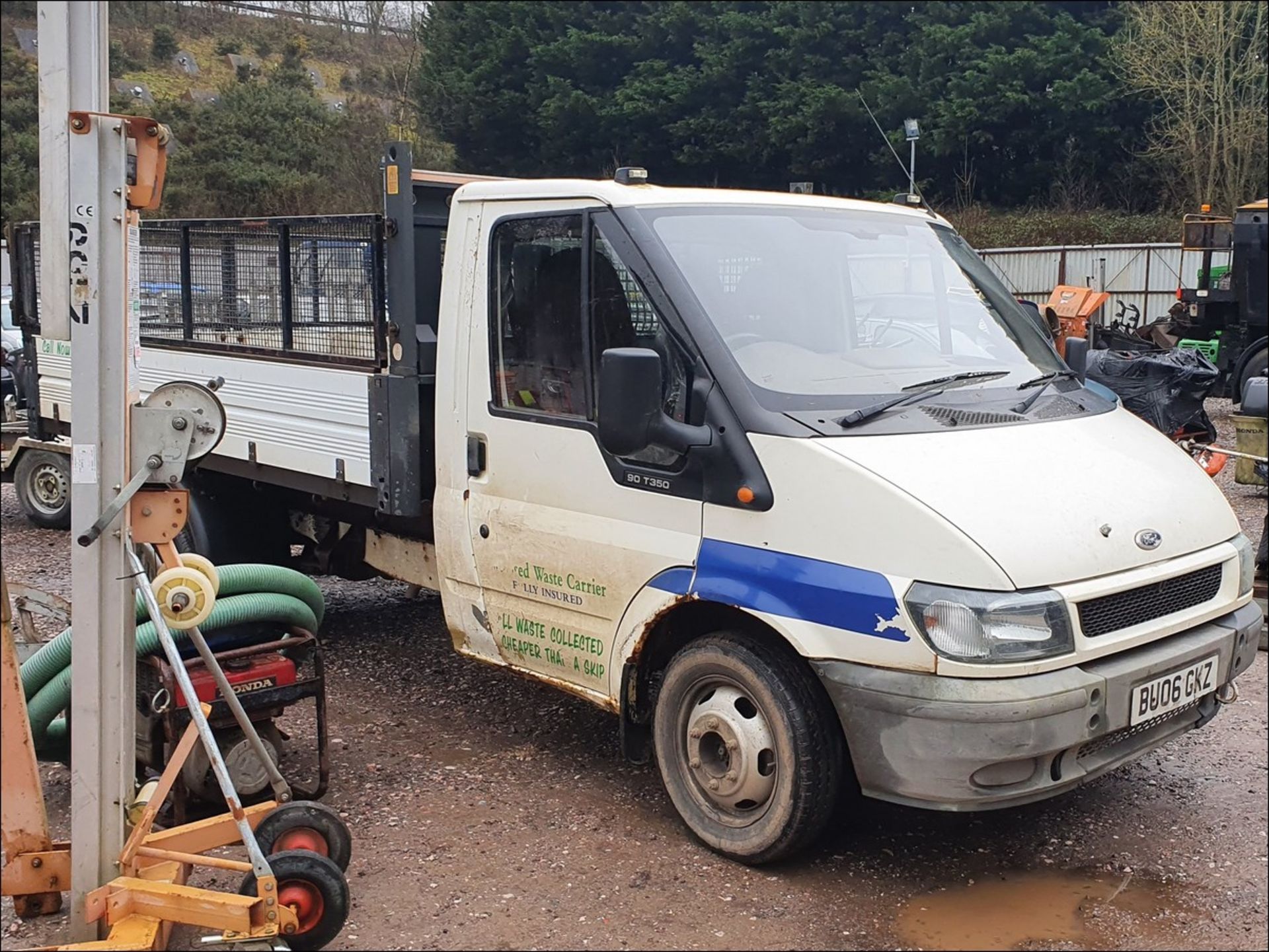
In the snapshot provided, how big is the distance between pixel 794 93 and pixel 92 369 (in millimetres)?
Answer: 33829

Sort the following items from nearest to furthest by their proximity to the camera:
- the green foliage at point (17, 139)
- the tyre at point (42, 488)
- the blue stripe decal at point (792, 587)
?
the blue stripe decal at point (792, 587), the tyre at point (42, 488), the green foliage at point (17, 139)

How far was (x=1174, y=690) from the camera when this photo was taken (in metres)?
3.69

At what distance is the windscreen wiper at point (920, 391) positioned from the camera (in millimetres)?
3740

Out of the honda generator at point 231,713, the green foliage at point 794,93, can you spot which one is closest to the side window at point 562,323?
the honda generator at point 231,713

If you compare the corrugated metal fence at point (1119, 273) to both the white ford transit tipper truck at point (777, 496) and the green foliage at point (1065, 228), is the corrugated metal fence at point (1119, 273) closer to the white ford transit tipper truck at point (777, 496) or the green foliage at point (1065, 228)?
the green foliage at point (1065, 228)

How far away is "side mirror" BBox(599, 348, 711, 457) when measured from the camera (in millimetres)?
3666

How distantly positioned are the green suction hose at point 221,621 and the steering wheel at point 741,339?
2.01 meters

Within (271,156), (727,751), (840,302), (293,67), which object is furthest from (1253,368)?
(293,67)

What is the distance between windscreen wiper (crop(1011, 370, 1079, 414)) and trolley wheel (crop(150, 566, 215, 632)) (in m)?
2.58

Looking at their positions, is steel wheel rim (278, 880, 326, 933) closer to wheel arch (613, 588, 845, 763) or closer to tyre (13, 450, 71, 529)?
wheel arch (613, 588, 845, 763)

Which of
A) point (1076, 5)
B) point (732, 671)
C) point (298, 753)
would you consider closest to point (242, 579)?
point (298, 753)

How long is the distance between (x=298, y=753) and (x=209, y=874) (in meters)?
1.14

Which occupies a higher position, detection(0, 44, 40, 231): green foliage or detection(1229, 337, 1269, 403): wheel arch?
detection(0, 44, 40, 231): green foliage

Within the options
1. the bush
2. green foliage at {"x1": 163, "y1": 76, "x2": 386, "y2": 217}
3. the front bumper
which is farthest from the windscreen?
the bush
